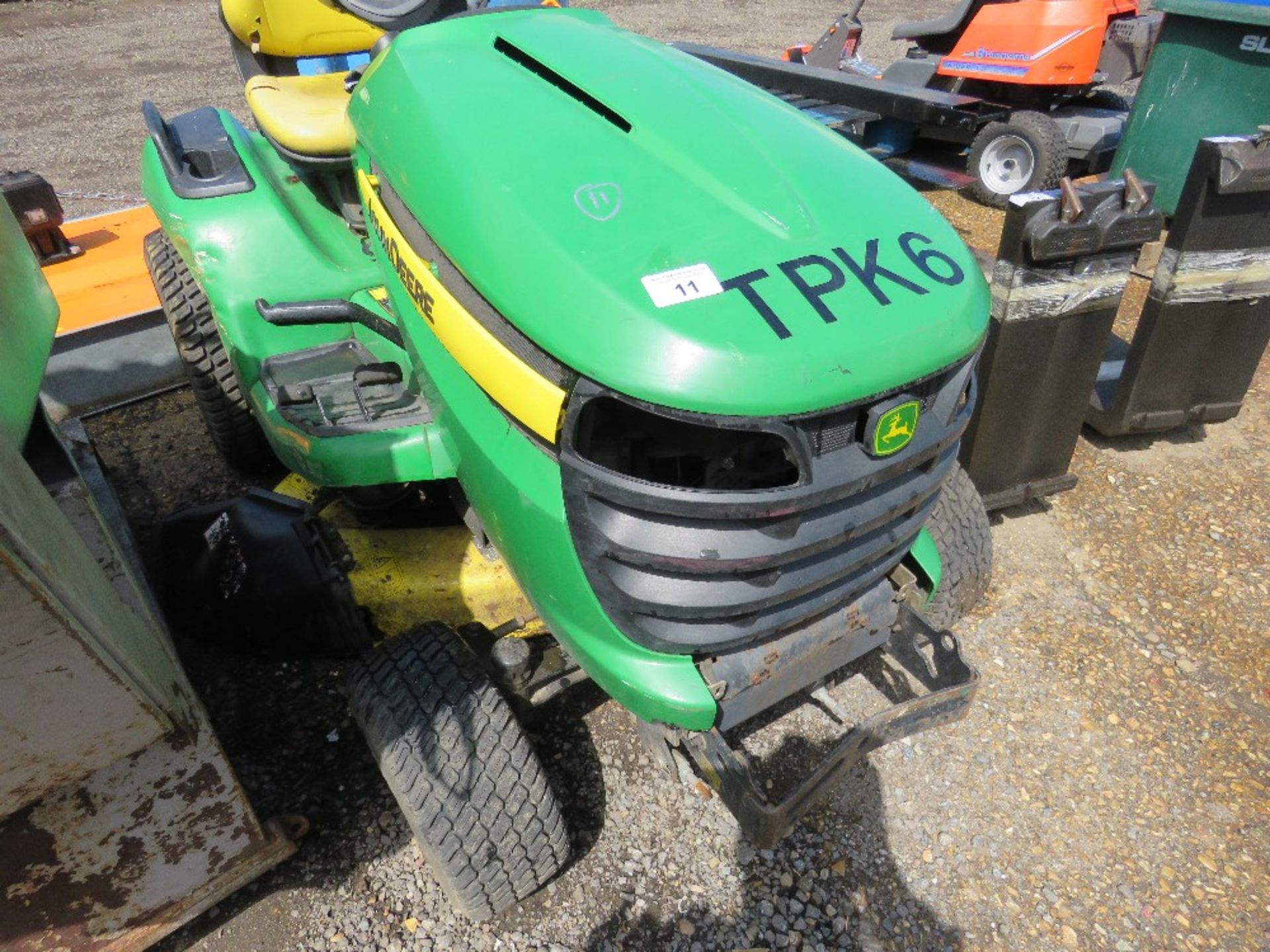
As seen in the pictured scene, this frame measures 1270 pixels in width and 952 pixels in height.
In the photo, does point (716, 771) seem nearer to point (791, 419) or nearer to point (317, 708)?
point (791, 419)

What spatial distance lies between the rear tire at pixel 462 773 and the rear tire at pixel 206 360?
4.05 ft

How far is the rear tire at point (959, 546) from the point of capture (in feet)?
7.03

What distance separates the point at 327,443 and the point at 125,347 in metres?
2.05

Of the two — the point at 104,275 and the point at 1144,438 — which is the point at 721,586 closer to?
the point at 1144,438

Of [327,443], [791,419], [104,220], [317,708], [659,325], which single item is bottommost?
[317,708]

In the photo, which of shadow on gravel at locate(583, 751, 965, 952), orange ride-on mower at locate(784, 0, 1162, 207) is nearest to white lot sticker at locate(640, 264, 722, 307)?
shadow on gravel at locate(583, 751, 965, 952)

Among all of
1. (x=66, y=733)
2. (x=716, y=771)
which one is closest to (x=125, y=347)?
(x=66, y=733)

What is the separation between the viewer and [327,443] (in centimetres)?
185

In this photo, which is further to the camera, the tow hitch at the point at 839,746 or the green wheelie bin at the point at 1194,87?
the green wheelie bin at the point at 1194,87

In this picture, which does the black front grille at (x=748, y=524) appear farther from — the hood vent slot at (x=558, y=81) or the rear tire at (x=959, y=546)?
the rear tire at (x=959, y=546)

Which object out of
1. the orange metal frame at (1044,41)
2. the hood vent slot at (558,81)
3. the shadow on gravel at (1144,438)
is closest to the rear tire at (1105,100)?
the orange metal frame at (1044,41)

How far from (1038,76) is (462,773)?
5088mm

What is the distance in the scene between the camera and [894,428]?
1.24 metres

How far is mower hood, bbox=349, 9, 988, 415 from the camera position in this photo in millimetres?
1122
